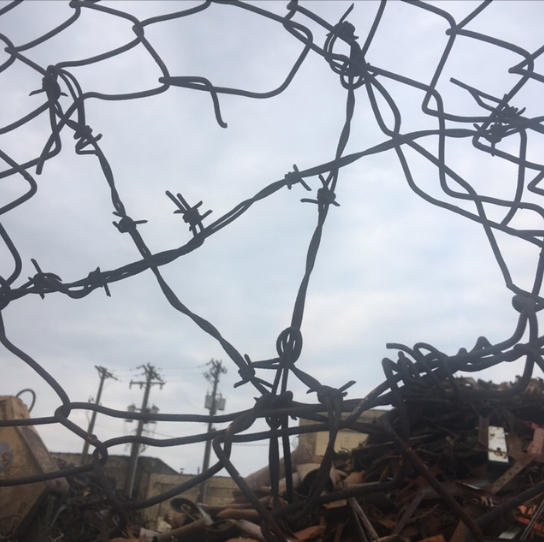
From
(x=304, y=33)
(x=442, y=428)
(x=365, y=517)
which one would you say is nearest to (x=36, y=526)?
(x=304, y=33)

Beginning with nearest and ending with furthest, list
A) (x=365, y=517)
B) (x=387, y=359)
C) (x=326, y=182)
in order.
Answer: (x=387, y=359), (x=326, y=182), (x=365, y=517)

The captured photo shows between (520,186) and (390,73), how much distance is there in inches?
15.0

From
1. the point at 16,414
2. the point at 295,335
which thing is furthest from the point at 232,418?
the point at 16,414

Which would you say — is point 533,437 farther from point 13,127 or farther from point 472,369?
point 13,127

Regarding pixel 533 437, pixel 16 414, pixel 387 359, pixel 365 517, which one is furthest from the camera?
pixel 533 437

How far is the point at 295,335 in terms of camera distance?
49.0 inches

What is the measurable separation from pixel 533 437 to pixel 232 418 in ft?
16.4

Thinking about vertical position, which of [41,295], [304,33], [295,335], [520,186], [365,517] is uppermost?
[304,33]

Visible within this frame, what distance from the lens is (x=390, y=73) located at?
140 cm

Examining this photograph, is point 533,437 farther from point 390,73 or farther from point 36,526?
point 390,73

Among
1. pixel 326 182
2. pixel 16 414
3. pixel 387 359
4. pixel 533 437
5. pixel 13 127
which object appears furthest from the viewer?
pixel 533 437

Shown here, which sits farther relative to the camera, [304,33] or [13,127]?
[13,127]

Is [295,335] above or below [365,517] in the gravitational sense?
above

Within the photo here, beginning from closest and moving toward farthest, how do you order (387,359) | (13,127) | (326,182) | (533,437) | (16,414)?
(387,359), (326,182), (13,127), (16,414), (533,437)
